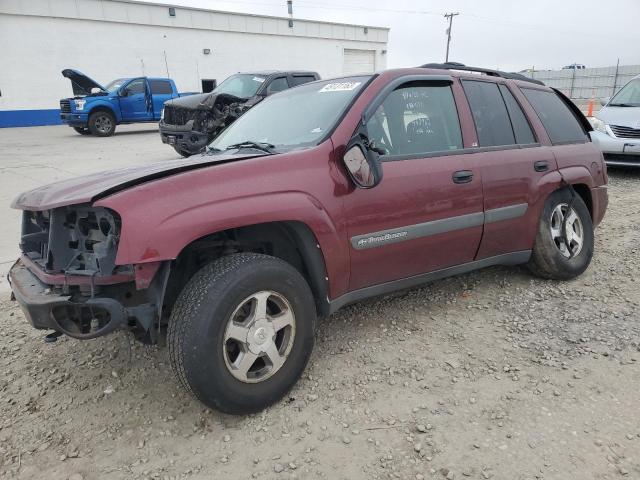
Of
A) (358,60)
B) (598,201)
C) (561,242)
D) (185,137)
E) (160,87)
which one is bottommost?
(561,242)

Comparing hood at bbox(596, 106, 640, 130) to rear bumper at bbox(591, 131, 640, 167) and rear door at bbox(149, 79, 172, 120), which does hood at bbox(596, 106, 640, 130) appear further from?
rear door at bbox(149, 79, 172, 120)

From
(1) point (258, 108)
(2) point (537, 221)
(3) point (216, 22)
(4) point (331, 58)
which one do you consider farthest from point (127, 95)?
(4) point (331, 58)

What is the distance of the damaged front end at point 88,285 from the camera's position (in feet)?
7.20

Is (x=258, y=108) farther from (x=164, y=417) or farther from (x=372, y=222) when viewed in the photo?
(x=164, y=417)

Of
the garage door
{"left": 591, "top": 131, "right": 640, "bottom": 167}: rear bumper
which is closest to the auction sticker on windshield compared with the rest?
{"left": 591, "top": 131, "right": 640, "bottom": 167}: rear bumper

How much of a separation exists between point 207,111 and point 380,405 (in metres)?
8.08

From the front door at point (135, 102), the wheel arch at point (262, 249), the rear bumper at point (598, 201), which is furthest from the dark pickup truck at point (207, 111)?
the front door at point (135, 102)

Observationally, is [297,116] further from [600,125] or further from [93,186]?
[600,125]

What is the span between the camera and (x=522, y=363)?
287 centimetres

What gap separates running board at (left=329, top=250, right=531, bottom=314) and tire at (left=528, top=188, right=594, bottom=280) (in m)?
0.15

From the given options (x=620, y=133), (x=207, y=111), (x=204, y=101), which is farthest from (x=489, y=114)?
(x=204, y=101)

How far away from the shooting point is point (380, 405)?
2527 millimetres

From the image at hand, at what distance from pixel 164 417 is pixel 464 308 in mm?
2242

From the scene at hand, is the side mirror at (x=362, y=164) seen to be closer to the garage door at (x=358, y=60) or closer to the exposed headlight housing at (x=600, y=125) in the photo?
the exposed headlight housing at (x=600, y=125)
